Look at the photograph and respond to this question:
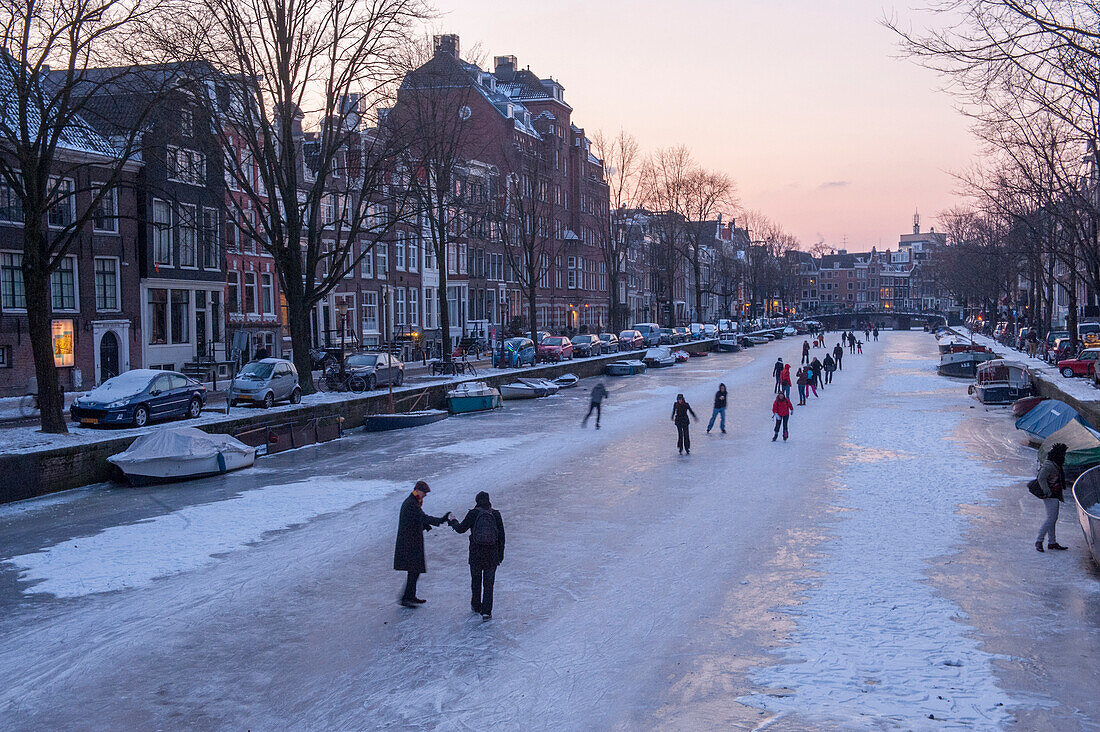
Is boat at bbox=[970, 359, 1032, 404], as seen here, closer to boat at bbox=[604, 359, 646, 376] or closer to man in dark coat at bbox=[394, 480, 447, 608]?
boat at bbox=[604, 359, 646, 376]

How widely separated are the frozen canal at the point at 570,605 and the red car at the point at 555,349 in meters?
31.2

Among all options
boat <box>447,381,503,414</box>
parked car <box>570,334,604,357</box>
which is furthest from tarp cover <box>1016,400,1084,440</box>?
parked car <box>570,334,604,357</box>

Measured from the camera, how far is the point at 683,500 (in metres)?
18.8

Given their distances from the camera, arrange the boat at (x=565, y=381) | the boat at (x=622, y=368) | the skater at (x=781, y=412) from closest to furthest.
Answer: the skater at (x=781, y=412)
the boat at (x=565, y=381)
the boat at (x=622, y=368)

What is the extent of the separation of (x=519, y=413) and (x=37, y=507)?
20.0 m

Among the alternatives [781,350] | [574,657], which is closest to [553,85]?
[781,350]

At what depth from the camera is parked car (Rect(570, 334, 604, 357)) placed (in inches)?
2387

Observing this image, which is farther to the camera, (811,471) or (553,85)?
(553,85)

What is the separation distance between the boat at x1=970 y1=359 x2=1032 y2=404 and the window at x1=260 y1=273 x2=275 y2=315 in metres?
33.9

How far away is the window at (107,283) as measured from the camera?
37.2 m

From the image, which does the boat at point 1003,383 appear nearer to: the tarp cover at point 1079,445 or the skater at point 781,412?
the skater at point 781,412

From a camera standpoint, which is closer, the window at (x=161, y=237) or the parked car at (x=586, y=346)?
the window at (x=161, y=237)

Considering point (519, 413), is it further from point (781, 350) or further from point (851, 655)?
point (781, 350)

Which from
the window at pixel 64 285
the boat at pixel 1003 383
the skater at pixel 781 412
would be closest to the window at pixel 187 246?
the window at pixel 64 285
